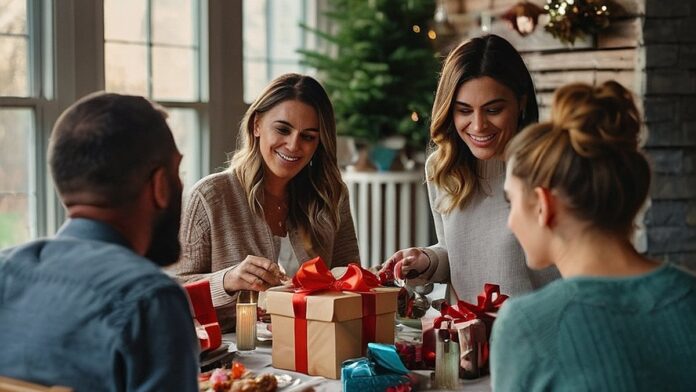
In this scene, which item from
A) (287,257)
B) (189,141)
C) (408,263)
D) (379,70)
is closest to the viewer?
(408,263)

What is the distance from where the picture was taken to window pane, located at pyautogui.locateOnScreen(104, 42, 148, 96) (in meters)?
4.27

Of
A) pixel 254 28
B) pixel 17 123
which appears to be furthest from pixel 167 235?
pixel 254 28

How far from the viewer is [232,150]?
4.73 m

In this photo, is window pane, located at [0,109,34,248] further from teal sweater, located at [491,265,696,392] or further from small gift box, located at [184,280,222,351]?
teal sweater, located at [491,265,696,392]

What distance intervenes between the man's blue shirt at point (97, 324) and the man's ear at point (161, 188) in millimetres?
112

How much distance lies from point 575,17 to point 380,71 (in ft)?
3.43

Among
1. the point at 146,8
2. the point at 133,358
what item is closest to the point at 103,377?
the point at 133,358

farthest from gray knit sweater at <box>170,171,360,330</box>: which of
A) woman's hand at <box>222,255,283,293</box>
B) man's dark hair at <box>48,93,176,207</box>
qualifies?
man's dark hair at <box>48,93,176,207</box>

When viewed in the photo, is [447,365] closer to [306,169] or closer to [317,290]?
[317,290]

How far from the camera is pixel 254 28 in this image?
4992 millimetres

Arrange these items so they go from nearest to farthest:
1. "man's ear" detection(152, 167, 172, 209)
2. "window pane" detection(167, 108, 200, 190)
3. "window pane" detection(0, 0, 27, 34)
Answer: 1. "man's ear" detection(152, 167, 172, 209)
2. "window pane" detection(0, 0, 27, 34)
3. "window pane" detection(167, 108, 200, 190)

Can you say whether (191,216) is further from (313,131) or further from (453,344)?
(453,344)

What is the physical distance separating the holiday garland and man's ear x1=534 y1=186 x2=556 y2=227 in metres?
2.99

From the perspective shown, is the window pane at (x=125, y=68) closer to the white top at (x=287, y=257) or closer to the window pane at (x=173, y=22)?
the window pane at (x=173, y=22)
